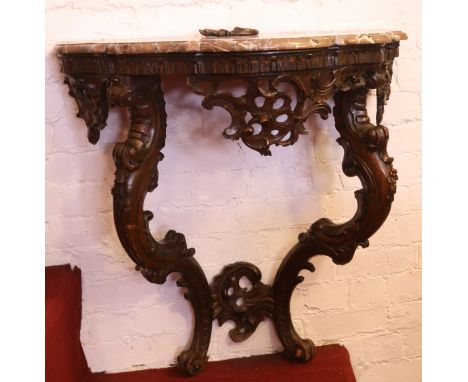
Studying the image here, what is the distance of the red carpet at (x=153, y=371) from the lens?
49.1 inches

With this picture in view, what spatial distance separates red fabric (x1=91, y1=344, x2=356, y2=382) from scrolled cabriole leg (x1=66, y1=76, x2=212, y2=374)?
0.99 ft

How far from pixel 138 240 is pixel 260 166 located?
368mm

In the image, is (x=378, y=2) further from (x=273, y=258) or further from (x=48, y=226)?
(x=48, y=226)

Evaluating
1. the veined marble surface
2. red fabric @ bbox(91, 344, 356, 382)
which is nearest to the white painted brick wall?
red fabric @ bbox(91, 344, 356, 382)

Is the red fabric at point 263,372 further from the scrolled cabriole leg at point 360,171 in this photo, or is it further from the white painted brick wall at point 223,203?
the scrolled cabriole leg at point 360,171

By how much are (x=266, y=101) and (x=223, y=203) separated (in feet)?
1.41

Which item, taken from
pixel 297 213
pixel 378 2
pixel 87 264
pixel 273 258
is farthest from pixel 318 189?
pixel 87 264

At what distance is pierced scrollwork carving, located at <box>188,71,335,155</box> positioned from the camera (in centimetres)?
100

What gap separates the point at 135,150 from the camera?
1.10 meters

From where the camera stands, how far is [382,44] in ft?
3.44

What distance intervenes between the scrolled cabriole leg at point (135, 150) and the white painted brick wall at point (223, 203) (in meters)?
0.13

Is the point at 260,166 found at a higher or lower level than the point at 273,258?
higher

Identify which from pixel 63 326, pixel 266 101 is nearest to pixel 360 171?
pixel 266 101

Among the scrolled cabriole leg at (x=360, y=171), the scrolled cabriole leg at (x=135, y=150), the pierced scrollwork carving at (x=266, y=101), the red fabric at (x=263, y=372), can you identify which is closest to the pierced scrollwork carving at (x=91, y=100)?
the scrolled cabriole leg at (x=135, y=150)
